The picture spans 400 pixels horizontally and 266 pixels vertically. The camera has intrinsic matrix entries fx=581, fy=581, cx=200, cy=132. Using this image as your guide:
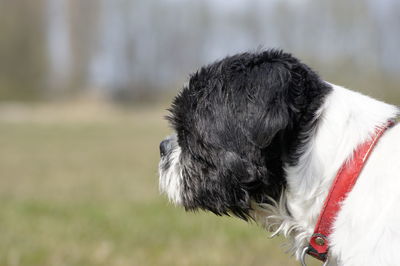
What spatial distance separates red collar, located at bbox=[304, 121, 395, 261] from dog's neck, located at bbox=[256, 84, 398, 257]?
39 mm

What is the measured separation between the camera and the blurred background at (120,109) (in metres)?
5.89

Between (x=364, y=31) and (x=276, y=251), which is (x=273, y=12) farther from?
(x=276, y=251)

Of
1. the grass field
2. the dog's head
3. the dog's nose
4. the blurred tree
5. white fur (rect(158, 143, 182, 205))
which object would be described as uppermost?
the dog's head

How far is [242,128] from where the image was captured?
3008mm

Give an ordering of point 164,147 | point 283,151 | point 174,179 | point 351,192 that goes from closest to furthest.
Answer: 1. point 351,192
2. point 283,151
3. point 174,179
4. point 164,147

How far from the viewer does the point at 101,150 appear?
19750 millimetres

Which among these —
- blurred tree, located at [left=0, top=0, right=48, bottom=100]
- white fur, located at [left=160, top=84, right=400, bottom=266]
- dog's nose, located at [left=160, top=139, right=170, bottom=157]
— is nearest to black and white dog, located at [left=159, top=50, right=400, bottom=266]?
white fur, located at [left=160, top=84, right=400, bottom=266]

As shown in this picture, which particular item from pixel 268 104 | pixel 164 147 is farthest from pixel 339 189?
pixel 164 147

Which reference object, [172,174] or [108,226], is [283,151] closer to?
[172,174]

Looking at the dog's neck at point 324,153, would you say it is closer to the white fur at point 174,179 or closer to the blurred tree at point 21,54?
the white fur at point 174,179

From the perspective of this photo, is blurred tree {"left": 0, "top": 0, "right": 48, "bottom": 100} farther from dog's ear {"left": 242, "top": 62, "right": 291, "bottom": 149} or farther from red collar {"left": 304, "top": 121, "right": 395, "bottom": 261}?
red collar {"left": 304, "top": 121, "right": 395, "bottom": 261}

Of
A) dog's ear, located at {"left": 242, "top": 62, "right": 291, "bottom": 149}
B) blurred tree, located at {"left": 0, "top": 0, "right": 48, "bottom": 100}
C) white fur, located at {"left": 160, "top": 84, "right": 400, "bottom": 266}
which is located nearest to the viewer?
white fur, located at {"left": 160, "top": 84, "right": 400, "bottom": 266}

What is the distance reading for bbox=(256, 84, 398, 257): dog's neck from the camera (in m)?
2.93

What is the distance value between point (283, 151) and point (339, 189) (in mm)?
377
